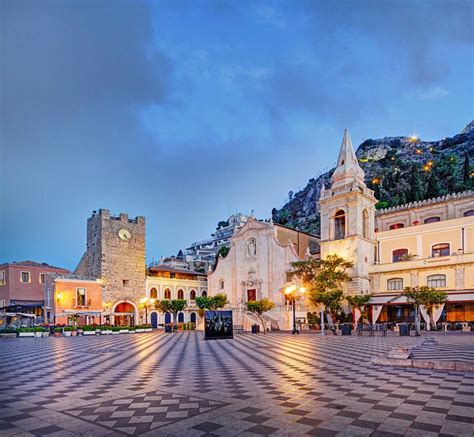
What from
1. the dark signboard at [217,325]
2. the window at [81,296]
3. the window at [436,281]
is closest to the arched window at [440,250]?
the window at [436,281]

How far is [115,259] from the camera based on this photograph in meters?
48.6

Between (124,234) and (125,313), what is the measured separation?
1002cm

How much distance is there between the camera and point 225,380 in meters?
9.38

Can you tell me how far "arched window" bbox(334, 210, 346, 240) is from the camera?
132 feet

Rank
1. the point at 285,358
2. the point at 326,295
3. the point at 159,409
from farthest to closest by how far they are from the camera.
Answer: the point at 326,295 < the point at 285,358 < the point at 159,409

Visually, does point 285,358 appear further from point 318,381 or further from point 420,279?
point 420,279

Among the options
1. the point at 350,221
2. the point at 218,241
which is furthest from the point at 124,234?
the point at 218,241

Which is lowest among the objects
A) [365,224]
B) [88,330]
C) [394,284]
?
[88,330]

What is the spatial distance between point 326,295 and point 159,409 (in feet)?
85.6

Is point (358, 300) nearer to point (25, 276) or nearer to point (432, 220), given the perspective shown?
point (432, 220)

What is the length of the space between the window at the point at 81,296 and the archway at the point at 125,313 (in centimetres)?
456

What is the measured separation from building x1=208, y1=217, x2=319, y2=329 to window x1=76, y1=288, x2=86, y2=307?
15630 millimetres

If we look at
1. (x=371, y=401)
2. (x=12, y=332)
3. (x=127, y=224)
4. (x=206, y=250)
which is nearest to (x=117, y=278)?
(x=127, y=224)

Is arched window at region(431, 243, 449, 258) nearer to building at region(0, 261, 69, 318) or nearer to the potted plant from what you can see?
the potted plant
